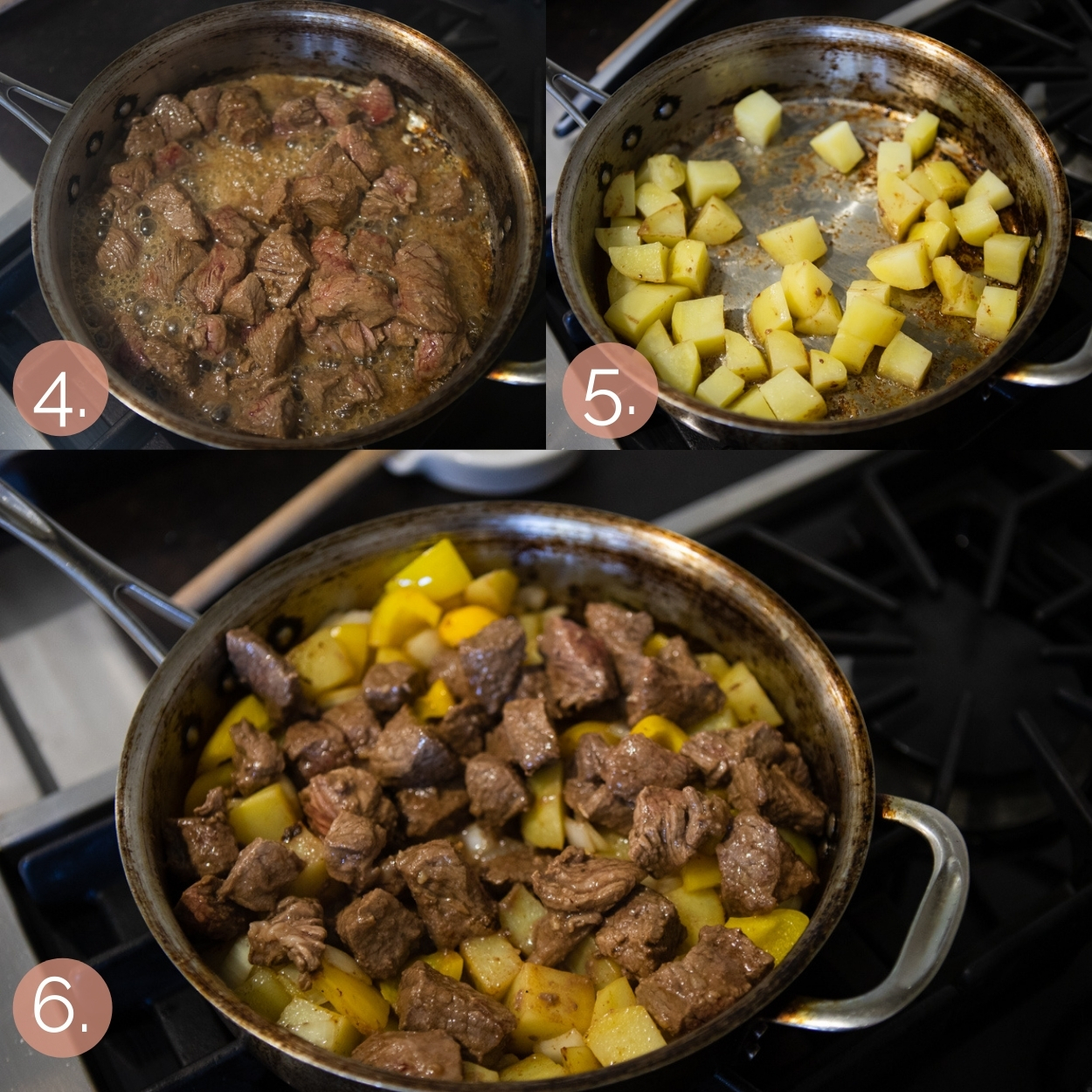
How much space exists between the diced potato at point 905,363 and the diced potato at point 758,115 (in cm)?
33

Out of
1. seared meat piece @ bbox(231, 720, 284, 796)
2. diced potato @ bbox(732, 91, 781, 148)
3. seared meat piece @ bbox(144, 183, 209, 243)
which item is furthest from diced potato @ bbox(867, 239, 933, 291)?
seared meat piece @ bbox(231, 720, 284, 796)

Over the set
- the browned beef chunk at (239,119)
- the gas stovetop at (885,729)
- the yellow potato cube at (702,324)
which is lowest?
the gas stovetop at (885,729)

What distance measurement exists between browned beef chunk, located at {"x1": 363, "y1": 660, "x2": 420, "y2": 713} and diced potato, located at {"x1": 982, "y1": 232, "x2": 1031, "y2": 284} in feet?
2.91

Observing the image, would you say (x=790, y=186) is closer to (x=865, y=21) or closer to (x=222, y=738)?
(x=865, y=21)

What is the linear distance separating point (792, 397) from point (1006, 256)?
1.09 ft

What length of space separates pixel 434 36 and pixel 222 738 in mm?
891

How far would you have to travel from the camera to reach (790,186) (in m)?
1.28

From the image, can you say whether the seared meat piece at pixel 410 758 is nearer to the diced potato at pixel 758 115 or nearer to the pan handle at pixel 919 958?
the pan handle at pixel 919 958

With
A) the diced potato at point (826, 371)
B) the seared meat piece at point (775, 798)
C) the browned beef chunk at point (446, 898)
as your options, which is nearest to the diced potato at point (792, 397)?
the diced potato at point (826, 371)

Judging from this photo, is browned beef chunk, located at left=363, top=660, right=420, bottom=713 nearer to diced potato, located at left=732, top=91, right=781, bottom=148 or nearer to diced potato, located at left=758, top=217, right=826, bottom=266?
diced potato, located at left=758, top=217, right=826, bottom=266

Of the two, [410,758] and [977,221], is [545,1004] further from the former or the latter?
[977,221]

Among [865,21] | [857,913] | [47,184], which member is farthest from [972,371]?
[47,184]

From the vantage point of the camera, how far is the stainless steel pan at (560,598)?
895mm

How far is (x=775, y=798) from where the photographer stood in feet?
3.65
